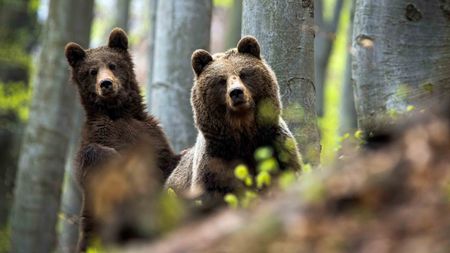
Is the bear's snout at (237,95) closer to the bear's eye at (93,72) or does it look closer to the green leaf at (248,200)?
the bear's eye at (93,72)

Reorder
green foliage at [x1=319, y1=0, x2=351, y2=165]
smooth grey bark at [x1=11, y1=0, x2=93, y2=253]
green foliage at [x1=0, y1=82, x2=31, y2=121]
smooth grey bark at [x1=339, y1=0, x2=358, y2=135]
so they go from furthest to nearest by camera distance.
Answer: green foliage at [x1=319, y1=0, x2=351, y2=165] < green foliage at [x1=0, y1=82, x2=31, y2=121] < smooth grey bark at [x1=339, y1=0, x2=358, y2=135] < smooth grey bark at [x1=11, y1=0, x2=93, y2=253]

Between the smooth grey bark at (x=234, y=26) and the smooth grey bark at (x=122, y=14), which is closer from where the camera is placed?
the smooth grey bark at (x=122, y=14)

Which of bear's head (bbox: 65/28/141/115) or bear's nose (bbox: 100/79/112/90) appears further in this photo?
bear's head (bbox: 65/28/141/115)

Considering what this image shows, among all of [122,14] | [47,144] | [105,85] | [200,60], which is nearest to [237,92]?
[200,60]

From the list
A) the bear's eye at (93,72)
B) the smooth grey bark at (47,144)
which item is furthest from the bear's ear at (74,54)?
the smooth grey bark at (47,144)

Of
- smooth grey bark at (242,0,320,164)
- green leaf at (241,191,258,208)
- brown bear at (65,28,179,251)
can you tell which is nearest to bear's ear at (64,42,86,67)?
brown bear at (65,28,179,251)

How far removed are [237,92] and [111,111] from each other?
2.75 meters

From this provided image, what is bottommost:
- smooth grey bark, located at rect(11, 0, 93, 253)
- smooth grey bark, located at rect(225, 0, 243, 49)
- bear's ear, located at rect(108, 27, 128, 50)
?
smooth grey bark, located at rect(11, 0, 93, 253)

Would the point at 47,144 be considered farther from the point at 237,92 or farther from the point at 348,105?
the point at 237,92

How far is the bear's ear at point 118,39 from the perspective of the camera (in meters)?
10.6

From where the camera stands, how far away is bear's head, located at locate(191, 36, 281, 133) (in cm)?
804

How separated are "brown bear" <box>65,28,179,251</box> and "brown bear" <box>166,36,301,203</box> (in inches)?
59.6

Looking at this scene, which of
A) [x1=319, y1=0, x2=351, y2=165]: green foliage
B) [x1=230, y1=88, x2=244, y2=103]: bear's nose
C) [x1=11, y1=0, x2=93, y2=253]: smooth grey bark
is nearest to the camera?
[x1=230, y1=88, x2=244, y2=103]: bear's nose

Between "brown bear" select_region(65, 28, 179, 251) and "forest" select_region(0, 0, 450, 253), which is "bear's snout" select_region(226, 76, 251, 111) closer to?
"forest" select_region(0, 0, 450, 253)
